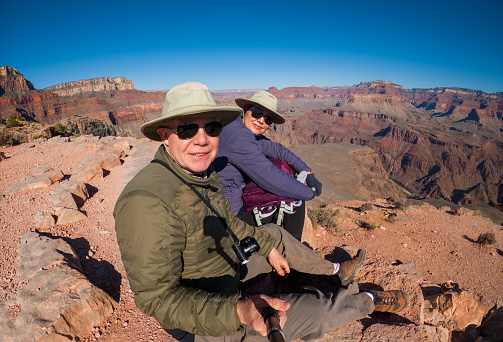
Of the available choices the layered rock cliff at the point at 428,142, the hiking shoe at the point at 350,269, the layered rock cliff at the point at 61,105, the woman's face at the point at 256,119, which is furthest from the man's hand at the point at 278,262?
the layered rock cliff at the point at 428,142

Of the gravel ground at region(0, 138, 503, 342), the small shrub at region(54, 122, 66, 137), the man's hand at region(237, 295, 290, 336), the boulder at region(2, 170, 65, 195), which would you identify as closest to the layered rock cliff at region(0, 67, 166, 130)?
the small shrub at region(54, 122, 66, 137)

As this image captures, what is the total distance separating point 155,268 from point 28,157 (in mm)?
12477

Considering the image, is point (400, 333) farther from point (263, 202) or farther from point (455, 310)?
point (263, 202)

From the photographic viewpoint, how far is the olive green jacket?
1309 millimetres

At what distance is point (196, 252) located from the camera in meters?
1.64

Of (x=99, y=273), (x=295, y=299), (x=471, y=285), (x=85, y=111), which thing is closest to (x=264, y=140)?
(x=295, y=299)

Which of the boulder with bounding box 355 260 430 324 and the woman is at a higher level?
the woman

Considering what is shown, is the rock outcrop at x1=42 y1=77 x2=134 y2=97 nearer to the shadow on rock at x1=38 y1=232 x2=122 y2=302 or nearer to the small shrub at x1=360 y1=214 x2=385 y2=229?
the shadow on rock at x1=38 y1=232 x2=122 y2=302

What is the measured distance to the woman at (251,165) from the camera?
2785mm

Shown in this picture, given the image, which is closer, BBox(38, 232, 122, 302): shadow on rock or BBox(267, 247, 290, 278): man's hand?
BBox(267, 247, 290, 278): man's hand

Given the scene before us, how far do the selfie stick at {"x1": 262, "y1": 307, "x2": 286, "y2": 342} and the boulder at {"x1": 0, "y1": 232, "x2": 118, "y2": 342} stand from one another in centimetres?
237

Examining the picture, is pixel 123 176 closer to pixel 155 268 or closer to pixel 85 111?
pixel 155 268

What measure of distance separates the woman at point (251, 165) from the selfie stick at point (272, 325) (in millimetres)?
1777

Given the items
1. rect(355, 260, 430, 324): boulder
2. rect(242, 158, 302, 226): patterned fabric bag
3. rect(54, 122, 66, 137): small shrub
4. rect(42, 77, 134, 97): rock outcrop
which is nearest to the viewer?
rect(355, 260, 430, 324): boulder
